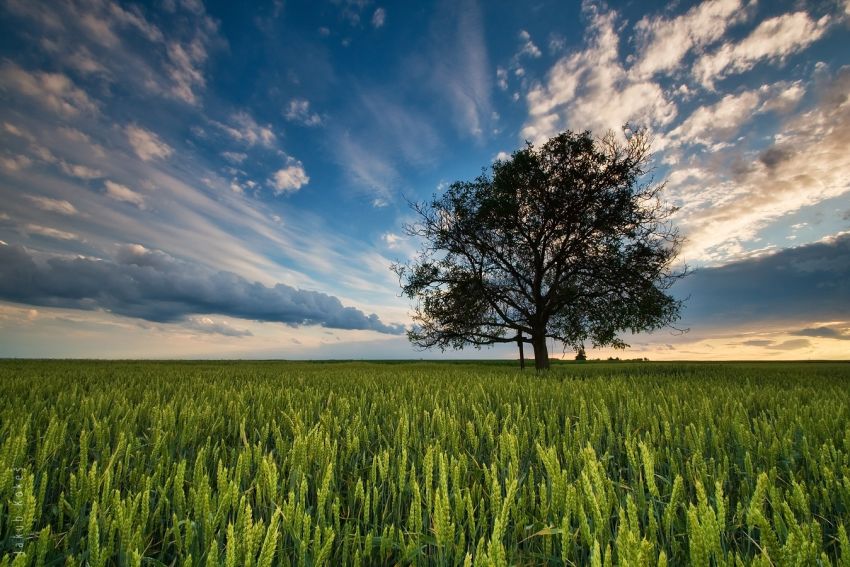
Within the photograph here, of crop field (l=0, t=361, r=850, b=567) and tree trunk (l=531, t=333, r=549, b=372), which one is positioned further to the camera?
tree trunk (l=531, t=333, r=549, b=372)

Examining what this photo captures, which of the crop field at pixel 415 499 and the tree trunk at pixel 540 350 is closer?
the crop field at pixel 415 499

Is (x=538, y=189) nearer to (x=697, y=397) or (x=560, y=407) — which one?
(x=697, y=397)

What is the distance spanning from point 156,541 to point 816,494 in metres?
3.19

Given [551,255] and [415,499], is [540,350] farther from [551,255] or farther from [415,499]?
[415,499]

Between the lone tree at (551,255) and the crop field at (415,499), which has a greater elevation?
the lone tree at (551,255)

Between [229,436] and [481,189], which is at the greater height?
[481,189]

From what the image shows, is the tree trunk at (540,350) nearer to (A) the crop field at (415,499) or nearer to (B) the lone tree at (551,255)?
(B) the lone tree at (551,255)

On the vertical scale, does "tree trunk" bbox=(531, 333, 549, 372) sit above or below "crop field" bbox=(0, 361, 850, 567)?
above

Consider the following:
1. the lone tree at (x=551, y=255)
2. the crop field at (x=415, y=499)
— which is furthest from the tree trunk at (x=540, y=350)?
the crop field at (x=415, y=499)

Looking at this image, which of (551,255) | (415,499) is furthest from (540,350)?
(415,499)

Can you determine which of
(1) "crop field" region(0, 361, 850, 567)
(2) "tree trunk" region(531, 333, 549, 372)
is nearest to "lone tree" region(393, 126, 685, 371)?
(2) "tree trunk" region(531, 333, 549, 372)

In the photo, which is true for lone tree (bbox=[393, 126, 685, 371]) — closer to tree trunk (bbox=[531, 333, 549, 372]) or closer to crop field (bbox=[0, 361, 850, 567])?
tree trunk (bbox=[531, 333, 549, 372])

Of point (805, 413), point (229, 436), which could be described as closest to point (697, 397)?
point (805, 413)

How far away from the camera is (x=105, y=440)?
312 centimetres
